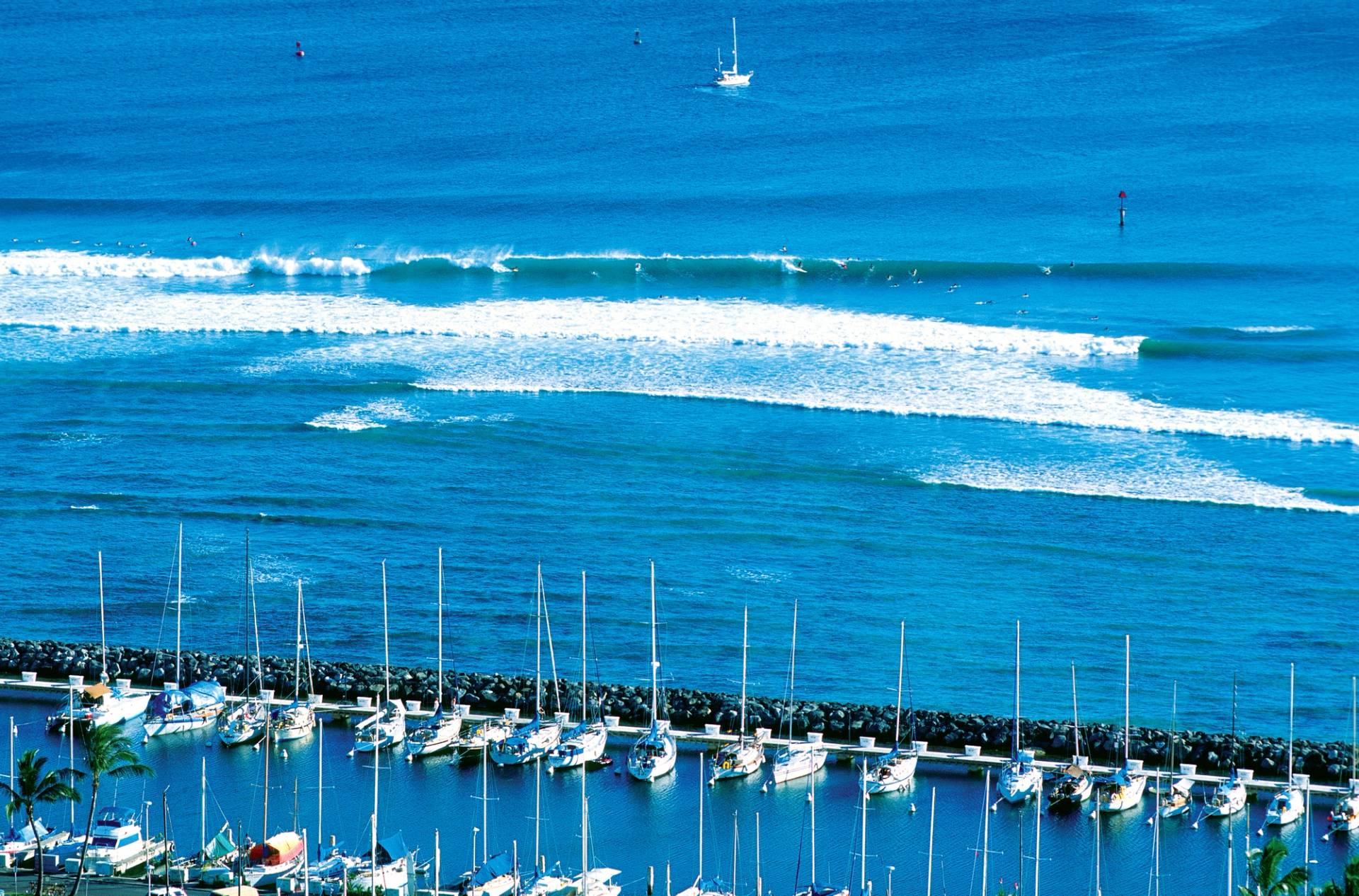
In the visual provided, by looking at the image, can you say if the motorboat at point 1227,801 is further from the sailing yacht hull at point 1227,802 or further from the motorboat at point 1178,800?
the motorboat at point 1178,800

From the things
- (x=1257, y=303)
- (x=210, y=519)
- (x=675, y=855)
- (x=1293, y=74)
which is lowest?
(x=675, y=855)

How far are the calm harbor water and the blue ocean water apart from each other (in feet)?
16.9

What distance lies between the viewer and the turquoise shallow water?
47.0 meters

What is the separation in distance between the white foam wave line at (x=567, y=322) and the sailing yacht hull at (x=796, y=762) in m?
31.9

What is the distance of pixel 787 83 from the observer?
349 ft

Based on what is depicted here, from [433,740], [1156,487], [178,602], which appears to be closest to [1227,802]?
[433,740]

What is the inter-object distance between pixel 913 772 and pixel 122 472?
2817 cm

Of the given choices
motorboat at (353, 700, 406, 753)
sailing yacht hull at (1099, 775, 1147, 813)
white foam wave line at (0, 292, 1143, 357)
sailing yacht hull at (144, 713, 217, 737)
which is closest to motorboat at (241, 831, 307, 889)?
motorboat at (353, 700, 406, 753)

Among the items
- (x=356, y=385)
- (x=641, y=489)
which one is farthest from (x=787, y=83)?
(x=641, y=489)

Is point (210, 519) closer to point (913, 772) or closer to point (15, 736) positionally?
point (15, 736)

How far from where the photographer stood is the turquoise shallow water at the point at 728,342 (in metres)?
47.0

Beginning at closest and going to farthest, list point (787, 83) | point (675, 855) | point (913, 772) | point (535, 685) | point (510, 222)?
point (675, 855) < point (913, 772) < point (535, 685) < point (510, 222) < point (787, 83)

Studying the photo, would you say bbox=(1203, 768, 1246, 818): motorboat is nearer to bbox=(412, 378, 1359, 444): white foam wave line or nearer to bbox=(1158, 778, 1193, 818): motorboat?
bbox=(1158, 778, 1193, 818): motorboat

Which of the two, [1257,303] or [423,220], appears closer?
[1257,303]
